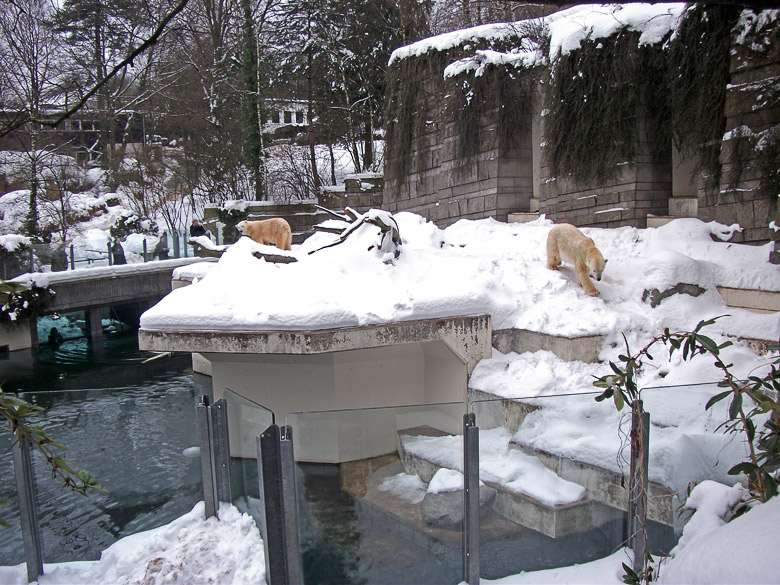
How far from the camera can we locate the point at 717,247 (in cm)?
659

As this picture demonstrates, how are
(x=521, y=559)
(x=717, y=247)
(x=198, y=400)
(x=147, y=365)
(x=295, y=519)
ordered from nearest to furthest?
(x=295, y=519)
(x=521, y=559)
(x=198, y=400)
(x=717, y=247)
(x=147, y=365)

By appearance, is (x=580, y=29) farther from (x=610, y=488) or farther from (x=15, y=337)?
(x=15, y=337)

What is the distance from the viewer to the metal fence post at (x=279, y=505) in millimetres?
3104

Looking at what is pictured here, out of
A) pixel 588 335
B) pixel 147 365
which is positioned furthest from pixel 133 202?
pixel 588 335

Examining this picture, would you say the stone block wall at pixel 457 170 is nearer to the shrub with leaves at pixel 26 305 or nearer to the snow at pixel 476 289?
the snow at pixel 476 289

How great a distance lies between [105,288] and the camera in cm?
1484

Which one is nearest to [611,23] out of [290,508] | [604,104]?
[604,104]

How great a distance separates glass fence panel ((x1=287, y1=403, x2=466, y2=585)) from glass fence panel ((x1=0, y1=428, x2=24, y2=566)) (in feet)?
6.32

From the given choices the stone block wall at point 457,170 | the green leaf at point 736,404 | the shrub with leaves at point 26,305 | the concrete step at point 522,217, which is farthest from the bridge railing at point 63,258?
the green leaf at point 736,404

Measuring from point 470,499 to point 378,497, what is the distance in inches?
20.0

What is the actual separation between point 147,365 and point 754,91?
11.6 m

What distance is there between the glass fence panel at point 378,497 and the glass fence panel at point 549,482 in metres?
0.20

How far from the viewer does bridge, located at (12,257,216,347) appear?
13773 mm

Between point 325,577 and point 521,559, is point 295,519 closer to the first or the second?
point 325,577
